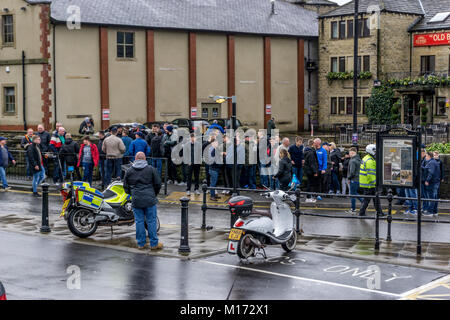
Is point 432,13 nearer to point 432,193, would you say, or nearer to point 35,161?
point 432,193

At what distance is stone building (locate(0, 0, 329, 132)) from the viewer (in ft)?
130

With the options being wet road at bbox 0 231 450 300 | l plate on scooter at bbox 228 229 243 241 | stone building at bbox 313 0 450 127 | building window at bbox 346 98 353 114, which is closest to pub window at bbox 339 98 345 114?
stone building at bbox 313 0 450 127

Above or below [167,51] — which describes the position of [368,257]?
below

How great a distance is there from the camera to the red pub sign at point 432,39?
47.5m

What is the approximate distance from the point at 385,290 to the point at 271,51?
38676mm

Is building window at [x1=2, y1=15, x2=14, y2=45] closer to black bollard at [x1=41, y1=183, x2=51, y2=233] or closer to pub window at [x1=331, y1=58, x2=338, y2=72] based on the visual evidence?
pub window at [x1=331, y1=58, x2=338, y2=72]

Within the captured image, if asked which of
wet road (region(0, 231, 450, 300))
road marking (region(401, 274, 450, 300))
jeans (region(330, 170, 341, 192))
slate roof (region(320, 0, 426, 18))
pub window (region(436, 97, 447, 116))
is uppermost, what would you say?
slate roof (region(320, 0, 426, 18))

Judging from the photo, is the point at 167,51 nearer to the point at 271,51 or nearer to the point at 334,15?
the point at 271,51

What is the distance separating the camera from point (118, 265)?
12953 millimetres

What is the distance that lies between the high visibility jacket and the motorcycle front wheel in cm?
739

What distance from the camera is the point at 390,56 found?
49.3m

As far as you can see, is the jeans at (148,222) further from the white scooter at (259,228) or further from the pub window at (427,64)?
the pub window at (427,64)

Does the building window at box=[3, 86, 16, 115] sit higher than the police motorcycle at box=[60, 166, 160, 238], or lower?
higher

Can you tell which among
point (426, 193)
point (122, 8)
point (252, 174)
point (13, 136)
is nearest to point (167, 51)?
point (122, 8)
